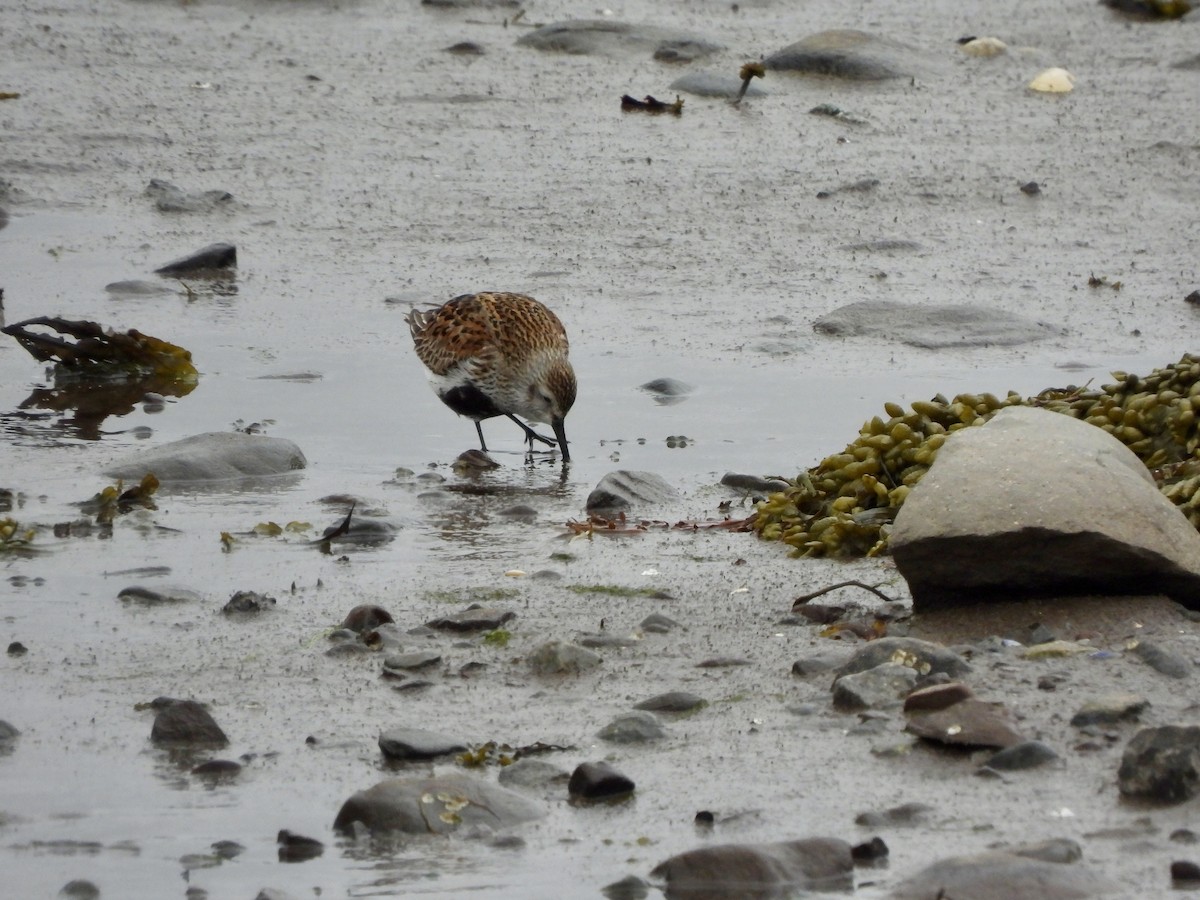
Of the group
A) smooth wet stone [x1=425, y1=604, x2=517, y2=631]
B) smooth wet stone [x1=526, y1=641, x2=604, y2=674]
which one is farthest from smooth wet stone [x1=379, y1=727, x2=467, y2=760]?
smooth wet stone [x1=425, y1=604, x2=517, y2=631]

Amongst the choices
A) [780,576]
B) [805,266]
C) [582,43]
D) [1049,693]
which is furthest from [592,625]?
[582,43]

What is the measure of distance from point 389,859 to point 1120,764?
158cm

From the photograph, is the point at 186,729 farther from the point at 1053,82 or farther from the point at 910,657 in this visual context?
the point at 1053,82

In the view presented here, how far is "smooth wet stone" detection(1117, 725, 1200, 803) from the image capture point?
4.14 metres

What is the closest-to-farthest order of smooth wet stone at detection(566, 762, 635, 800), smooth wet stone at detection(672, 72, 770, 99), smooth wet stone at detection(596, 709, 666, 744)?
smooth wet stone at detection(566, 762, 635, 800), smooth wet stone at detection(596, 709, 666, 744), smooth wet stone at detection(672, 72, 770, 99)

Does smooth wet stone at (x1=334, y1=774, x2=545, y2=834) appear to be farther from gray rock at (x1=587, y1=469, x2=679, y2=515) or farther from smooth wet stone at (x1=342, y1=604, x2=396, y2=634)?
gray rock at (x1=587, y1=469, x2=679, y2=515)

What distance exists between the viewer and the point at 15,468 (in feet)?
25.3

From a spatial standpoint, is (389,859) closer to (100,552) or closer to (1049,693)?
(1049,693)

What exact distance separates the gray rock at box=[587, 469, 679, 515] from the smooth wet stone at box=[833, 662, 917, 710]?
267 cm

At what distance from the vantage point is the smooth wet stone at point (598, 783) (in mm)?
4332

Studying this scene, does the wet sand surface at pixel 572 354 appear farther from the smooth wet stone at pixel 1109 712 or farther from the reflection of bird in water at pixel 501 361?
the reflection of bird in water at pixel 501 361

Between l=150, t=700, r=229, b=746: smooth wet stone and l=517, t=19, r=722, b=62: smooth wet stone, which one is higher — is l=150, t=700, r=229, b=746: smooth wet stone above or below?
below

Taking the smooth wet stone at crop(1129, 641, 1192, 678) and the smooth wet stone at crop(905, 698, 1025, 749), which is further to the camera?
the smooth wet stone at crop(1129, 641, 1192, 678)

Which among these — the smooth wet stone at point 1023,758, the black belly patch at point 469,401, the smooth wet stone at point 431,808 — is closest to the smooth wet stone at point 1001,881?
the smooth wet stone at point 1023,758
